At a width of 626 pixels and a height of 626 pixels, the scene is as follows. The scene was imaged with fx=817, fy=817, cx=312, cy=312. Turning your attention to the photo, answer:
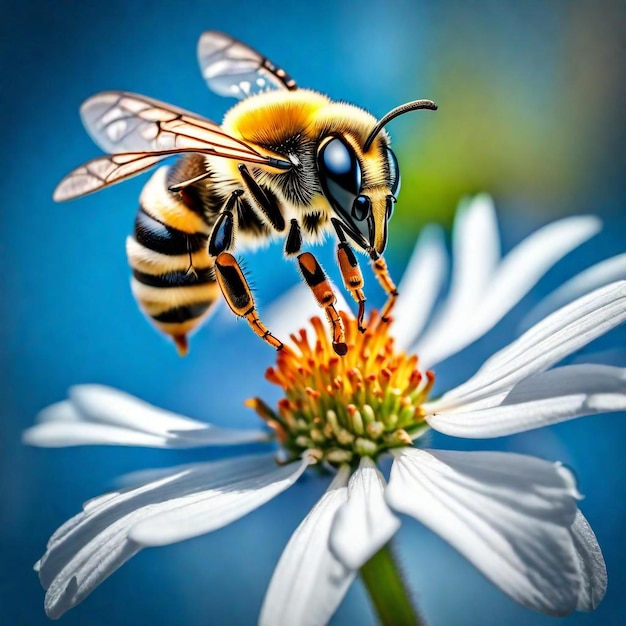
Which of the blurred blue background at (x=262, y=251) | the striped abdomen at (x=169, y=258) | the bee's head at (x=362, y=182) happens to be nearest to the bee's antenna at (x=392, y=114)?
the bee's head at (x=362, y=182)

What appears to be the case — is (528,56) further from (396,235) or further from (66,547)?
(66,547)

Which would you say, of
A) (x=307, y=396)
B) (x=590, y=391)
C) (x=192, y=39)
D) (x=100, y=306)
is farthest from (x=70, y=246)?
(x=590, y=391)

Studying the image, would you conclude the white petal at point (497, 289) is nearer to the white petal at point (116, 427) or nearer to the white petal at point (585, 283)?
the white petal at point (585, 283)

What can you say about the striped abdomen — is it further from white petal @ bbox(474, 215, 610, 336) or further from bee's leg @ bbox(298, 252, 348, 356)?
white petal @ bbox(474, 215, 610, 336)

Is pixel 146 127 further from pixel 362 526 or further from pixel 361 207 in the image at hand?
pixel 362 526

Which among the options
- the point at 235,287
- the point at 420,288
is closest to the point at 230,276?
the point at 235,287

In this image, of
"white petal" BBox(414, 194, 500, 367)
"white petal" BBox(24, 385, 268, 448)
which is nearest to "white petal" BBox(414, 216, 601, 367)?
"white petal" BBox(414, 194, 500, 367)
